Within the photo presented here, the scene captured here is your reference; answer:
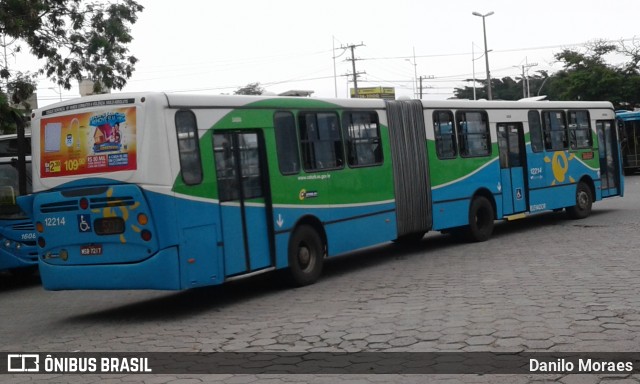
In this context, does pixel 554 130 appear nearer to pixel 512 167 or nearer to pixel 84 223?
pixel 512 167

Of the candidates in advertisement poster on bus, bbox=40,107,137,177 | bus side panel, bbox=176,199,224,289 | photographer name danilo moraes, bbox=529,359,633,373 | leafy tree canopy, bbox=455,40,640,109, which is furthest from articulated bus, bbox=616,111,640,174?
photographer name danilo moraes, bbox=529,359,633,373

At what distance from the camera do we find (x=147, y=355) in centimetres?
831

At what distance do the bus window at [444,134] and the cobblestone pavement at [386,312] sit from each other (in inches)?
73.9

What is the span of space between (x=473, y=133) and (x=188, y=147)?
8087 millimetres

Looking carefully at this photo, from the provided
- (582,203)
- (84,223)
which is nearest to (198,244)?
(84,223)

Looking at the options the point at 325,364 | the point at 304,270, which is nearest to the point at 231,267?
the point at 304,270

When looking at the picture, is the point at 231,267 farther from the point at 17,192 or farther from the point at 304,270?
the point at 17,192

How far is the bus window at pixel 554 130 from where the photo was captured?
19484mm

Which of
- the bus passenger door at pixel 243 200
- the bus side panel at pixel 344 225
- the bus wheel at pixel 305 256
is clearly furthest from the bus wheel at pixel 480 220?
the bus passenger door at pixel 243 200

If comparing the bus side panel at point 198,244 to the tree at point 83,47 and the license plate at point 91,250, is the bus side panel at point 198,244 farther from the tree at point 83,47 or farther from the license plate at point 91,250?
the tree at point 83,47

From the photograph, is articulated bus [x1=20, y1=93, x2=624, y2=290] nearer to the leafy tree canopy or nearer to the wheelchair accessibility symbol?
the wheelchair accessibility symbol

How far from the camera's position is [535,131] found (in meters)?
19.1

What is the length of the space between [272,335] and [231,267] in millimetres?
2419

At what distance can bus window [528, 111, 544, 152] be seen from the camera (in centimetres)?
1898
